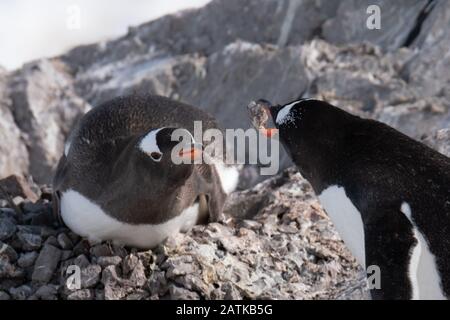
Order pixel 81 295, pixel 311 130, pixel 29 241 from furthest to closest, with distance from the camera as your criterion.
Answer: pixel 29 241
pixel 311 130
pixel 81 295

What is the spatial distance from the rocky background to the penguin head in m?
0.43

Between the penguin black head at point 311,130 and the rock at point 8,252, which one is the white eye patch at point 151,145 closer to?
the penguin black head at point 311,130

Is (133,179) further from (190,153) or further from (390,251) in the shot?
(390,251)

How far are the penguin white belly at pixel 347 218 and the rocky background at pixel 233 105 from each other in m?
0.35

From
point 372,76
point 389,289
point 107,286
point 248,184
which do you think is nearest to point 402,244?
point 389,289

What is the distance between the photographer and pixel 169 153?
13.0 ft

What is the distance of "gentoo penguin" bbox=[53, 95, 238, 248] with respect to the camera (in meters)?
4.09

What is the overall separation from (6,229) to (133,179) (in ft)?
2.40

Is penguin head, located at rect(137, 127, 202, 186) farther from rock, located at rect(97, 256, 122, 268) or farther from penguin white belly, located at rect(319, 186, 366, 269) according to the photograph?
penguin white belly, located at rect(319, 186, 366, 269)

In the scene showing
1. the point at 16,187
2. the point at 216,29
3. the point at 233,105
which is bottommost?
the point at 16,187

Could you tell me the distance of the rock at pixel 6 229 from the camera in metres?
4.36

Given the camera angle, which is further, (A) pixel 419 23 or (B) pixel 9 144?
(B) pixel 9 144

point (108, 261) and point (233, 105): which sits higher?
point (233, 105)

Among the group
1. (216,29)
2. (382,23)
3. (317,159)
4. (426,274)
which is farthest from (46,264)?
(216,29)
